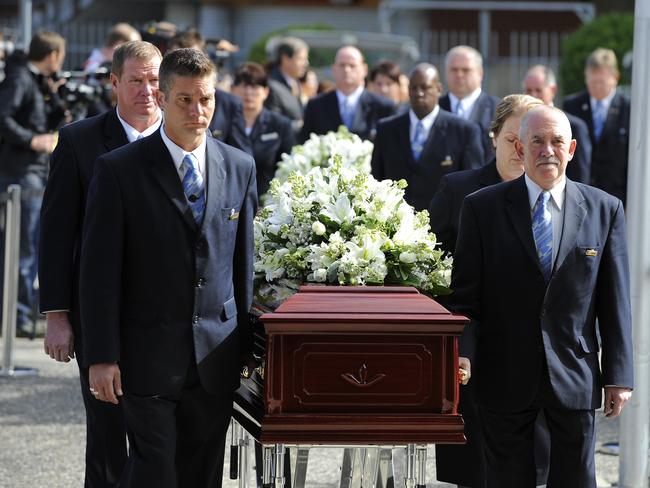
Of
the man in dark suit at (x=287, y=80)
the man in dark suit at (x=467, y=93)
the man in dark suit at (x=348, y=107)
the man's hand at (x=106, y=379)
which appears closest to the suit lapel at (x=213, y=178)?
the man's hand at (x=106, y=379)

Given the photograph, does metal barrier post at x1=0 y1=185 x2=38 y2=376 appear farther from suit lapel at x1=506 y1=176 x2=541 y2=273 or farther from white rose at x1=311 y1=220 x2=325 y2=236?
suit lapel at x1=506 y1=176 x2=541 y2=273

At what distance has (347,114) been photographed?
12.2 m

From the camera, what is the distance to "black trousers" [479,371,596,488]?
5.15m

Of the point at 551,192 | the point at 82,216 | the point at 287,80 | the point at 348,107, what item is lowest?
the point at 82,216

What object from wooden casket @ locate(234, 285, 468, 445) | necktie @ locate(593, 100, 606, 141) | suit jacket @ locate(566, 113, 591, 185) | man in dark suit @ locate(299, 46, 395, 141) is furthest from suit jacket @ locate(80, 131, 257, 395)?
necktie @ locate(593, 100, 606, 141)

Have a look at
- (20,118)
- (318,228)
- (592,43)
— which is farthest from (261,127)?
(592,43)

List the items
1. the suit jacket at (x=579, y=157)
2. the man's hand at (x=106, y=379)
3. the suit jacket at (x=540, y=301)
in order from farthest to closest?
the suit jacket at (x=579, y=157) < the suit jacket at (x=540, y=301) < the man's hand at (x=106, y=379)

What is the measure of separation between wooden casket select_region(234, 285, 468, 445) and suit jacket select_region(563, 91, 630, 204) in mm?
7653

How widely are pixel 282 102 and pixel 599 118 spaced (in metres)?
3.06

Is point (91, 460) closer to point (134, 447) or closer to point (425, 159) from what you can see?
point (134, 447)

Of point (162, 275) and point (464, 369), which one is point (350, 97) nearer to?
point (464, 369)

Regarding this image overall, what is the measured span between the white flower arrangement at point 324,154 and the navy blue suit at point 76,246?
376 cm

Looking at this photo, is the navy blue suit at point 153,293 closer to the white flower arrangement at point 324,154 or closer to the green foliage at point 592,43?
the white flower arrangement at point 324,154

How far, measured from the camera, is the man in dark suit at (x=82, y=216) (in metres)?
5.36
